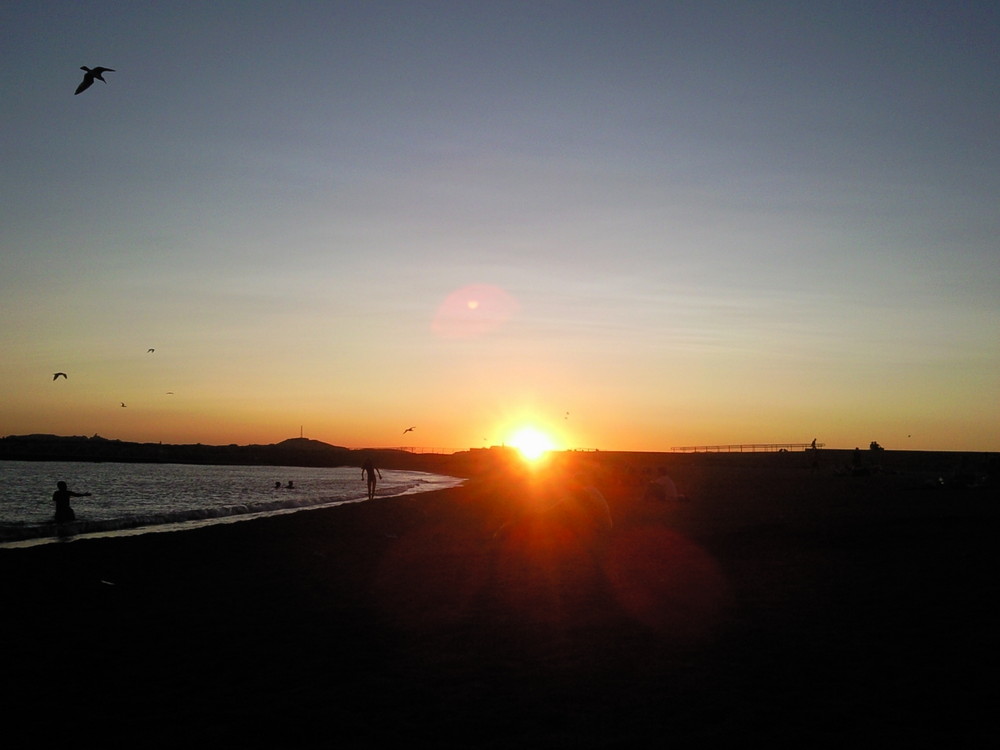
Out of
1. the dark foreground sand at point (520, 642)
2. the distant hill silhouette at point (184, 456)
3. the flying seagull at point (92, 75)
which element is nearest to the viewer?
the dark foreground sand at point (520, 642)

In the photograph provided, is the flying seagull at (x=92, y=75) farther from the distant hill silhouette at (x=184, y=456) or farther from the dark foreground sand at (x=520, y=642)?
the distant hill silhouette at (x=184, y=456)

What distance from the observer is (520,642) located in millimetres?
9203

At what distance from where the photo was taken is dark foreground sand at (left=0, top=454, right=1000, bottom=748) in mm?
6348

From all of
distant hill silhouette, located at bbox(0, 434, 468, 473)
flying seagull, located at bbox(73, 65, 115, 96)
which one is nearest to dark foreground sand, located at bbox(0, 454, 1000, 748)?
flying seagull, located at bbox(73, 65, 115, 96)

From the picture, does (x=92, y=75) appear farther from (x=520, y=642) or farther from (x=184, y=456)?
(x=184, y=456)

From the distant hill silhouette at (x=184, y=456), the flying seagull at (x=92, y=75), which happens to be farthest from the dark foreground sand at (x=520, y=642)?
the distant hill silhouette at (x=184, y=456)

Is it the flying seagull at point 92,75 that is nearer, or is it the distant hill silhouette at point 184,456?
the flying seagull at point 92,75

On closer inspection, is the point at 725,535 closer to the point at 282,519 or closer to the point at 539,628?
the point at 539,628

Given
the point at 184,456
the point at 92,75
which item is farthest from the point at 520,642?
the point at 184,456

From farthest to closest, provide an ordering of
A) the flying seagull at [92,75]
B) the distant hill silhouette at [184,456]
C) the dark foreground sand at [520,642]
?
the distant hill silhouette at [184,456] < the flying seagull at [92,75] < the dark foreground sand at [520,642]

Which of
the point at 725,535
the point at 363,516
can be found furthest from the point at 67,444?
the point at 725,535

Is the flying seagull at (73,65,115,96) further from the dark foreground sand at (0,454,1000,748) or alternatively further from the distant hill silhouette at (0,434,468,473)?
the distant hill silhouette at (0,434,468,473)

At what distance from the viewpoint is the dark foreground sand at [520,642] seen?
6348 millimetres

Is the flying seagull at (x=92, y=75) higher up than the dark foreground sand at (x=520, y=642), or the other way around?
the flying seagull at (x=92, y=75)
